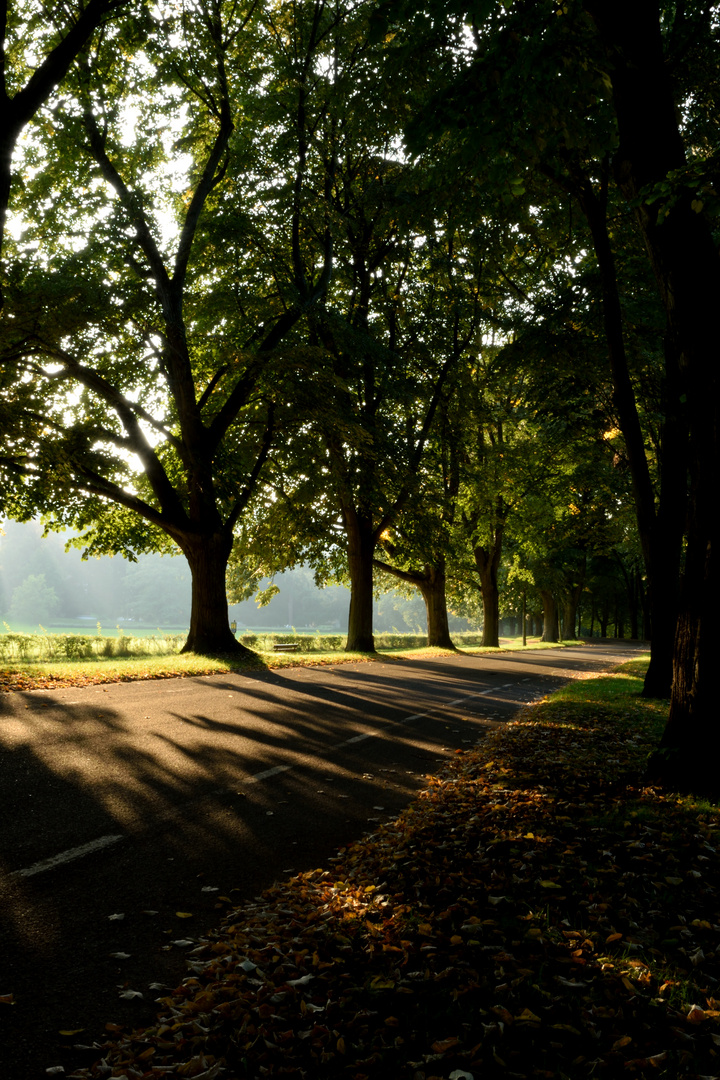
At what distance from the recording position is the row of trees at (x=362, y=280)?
5883 millimetres

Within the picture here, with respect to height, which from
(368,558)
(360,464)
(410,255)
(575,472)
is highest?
(410,255)

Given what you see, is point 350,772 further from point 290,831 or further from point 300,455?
point 300,455

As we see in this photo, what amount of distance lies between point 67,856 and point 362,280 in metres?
21.0

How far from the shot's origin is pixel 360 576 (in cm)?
2362

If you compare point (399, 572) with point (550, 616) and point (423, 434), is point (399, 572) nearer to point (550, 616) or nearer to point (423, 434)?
point (423, 434)

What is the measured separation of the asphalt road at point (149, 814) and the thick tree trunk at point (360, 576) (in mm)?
12461

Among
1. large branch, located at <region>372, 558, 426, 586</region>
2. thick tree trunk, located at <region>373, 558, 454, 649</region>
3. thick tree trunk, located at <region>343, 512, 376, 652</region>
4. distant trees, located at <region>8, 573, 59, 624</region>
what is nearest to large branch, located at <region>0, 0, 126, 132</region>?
thick tree trunk, located at <region>343, 512, 376, 652</region>

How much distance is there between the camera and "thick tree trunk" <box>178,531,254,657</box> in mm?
18219

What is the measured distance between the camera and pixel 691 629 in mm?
5910

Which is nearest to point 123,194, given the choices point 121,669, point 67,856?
point 121,669

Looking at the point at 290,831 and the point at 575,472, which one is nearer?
the point at 290,831

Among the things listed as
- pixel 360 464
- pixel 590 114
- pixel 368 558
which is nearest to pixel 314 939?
pixel 590 114

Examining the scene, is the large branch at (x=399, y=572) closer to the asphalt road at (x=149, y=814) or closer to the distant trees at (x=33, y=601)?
the asphalt road at (x=149, y=814)

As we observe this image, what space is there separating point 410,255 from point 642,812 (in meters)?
19.7
